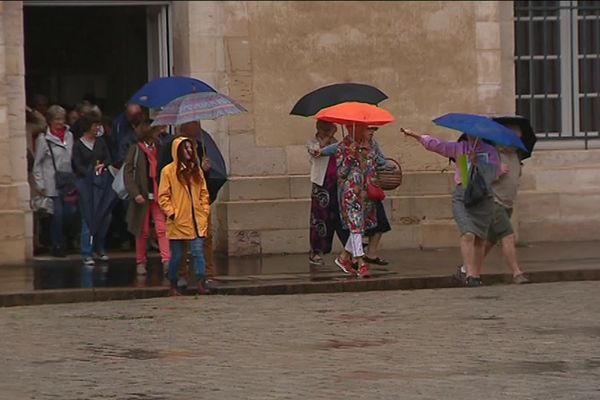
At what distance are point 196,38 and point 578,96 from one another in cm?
461

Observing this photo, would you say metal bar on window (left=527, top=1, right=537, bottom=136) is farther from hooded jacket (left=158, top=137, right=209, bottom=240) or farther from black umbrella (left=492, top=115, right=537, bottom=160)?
hooded jacket (left=158, top=137, right=209, bottom=240)

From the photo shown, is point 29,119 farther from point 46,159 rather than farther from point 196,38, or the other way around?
point 196,38

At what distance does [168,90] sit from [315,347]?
16.3ft

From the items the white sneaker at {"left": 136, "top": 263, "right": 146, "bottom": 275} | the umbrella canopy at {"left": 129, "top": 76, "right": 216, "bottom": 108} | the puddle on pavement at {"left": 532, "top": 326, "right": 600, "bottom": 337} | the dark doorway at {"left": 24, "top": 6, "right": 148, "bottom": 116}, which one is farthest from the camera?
the dark doorway at {"left": 24, "top": 6, "right": 148, "bottom": 116}

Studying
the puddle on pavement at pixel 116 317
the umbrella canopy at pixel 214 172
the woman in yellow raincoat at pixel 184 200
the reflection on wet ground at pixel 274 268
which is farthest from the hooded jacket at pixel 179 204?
the puddle on pavement at pixel 116 317

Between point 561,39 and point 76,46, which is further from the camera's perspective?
point 76,46

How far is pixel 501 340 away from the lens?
36.0 feet

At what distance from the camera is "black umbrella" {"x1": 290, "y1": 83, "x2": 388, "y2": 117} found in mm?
15500

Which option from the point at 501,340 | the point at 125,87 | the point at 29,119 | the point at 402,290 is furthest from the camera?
the point at 125,87

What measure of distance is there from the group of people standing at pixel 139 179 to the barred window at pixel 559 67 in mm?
4685

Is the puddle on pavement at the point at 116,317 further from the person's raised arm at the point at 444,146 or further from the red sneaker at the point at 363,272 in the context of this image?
Answer: the person's raised arm at the point at 444,146

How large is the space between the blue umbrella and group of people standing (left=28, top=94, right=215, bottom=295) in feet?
7.37

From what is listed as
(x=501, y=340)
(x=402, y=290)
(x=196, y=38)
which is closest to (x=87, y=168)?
(x=196, y=38)

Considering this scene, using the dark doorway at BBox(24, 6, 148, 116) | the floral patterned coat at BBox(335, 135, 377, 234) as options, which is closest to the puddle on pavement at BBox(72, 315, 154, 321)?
the floral patterned coat at BBox(335, 135, 377, 234)
